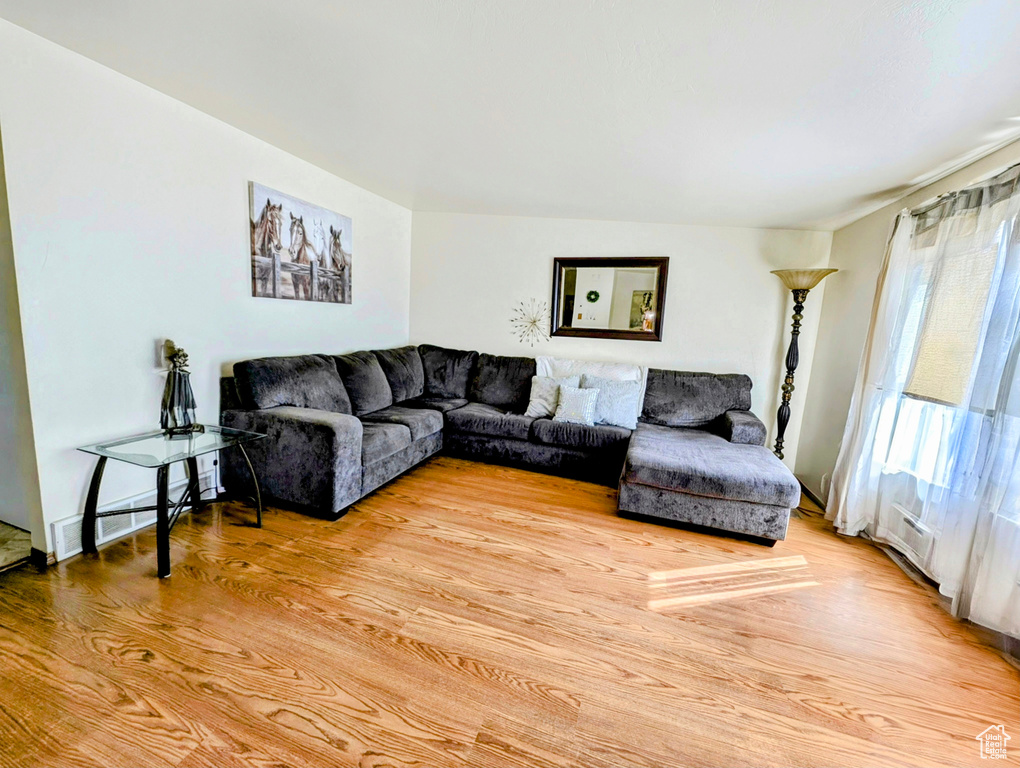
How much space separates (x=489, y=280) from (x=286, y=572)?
310cm

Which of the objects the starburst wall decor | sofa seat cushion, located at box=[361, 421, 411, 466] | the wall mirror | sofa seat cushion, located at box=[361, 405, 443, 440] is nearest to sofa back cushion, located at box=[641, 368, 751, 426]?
the wall mirror

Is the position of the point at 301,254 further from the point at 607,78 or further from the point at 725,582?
the point at 725,582

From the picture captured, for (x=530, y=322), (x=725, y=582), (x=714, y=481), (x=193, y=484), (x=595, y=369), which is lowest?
(x=725, y=582)

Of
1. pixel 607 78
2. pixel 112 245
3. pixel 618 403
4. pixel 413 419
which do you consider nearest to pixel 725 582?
pixel 618 403

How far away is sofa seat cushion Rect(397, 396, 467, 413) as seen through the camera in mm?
3617

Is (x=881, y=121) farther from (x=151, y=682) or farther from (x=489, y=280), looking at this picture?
(x=151, y=682)

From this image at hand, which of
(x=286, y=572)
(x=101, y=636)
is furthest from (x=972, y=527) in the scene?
(x=101, y=636)

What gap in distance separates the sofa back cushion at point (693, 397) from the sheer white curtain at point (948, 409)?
91cm

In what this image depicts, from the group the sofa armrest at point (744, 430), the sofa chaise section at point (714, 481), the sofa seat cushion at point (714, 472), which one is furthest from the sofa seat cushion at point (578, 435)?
the sofa armrest at point (744, 430)

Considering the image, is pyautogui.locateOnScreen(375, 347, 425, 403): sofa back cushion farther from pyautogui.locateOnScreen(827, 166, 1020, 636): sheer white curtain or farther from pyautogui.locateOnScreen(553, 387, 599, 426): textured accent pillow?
pyautogui.locateOnScreen(827, 166, 1020, 636): sheer white curtain

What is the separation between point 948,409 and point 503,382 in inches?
114

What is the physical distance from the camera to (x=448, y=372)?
13.4 ft

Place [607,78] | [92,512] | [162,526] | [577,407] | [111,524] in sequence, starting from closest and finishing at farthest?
[607,78]
[162,526]
[92,512]
[111,524]
[577,407]

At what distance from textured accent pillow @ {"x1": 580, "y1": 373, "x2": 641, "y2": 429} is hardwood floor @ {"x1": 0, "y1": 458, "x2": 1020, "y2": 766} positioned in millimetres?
1186
